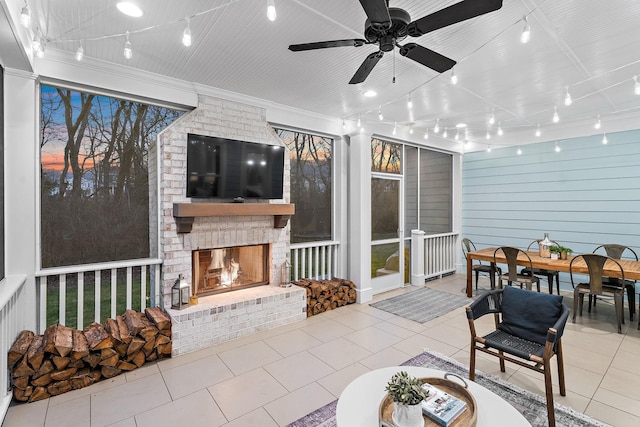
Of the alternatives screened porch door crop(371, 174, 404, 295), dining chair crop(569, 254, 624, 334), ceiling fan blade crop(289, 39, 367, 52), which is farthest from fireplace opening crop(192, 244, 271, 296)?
dining chair crop(569, 254, 624, 334)

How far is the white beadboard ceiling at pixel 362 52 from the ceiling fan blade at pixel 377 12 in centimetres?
60

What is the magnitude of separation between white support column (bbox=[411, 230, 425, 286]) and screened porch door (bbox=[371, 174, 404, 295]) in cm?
31

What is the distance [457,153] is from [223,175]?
17.9ft

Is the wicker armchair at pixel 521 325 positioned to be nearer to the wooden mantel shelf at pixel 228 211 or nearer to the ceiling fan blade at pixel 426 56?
the ceiling fan blade at pixel 426 56

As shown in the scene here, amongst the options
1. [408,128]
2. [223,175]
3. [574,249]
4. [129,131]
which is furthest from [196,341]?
[574,249]

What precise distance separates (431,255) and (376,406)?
16.9 ft

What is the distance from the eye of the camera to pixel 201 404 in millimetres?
2465

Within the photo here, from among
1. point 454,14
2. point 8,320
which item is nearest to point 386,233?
point 454,14

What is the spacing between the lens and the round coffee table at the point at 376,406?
1.63 metres

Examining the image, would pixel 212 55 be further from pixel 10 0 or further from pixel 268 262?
pixel 268 262

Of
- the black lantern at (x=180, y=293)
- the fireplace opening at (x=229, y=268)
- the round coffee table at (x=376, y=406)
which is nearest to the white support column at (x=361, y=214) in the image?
the fireplace opening at (x=229, y=268)

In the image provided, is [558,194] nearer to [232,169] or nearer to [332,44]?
[332,44]

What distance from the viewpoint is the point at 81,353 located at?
265cm

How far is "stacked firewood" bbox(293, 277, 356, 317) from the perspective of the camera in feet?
14.7
